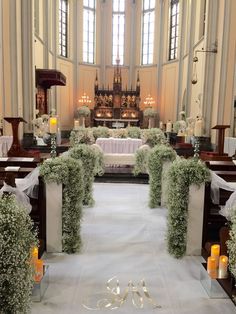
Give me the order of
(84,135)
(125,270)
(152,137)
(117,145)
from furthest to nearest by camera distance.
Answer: (84,135) → (152,137) → (117,145) → (125,270)

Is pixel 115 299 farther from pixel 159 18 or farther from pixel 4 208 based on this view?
pixel 159 18

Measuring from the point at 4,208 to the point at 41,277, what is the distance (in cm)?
117

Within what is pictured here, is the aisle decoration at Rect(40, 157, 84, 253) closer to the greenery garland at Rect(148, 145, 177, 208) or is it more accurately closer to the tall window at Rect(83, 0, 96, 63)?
the greenery garland at Rect(148, 145, 177, 208)

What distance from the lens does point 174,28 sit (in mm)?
18469

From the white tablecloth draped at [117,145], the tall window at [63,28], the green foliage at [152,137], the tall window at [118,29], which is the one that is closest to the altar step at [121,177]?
the white tablecloth draped at [117,145]

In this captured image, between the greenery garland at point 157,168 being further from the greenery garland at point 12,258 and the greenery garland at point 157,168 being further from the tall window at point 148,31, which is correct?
the tall window at point 148,31

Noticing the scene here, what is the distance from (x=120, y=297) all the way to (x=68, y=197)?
141 centimetres

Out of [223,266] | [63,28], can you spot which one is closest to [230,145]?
[223,266]

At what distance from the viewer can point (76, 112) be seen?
18.5 m

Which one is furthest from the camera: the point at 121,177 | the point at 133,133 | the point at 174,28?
the point at 174,28

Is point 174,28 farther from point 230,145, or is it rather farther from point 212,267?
Answer: point 212,267

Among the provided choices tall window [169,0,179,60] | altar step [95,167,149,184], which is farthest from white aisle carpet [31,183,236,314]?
tall window [169,0,179,60]

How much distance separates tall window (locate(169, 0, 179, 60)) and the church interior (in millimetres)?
102

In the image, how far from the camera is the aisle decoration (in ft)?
13.5
